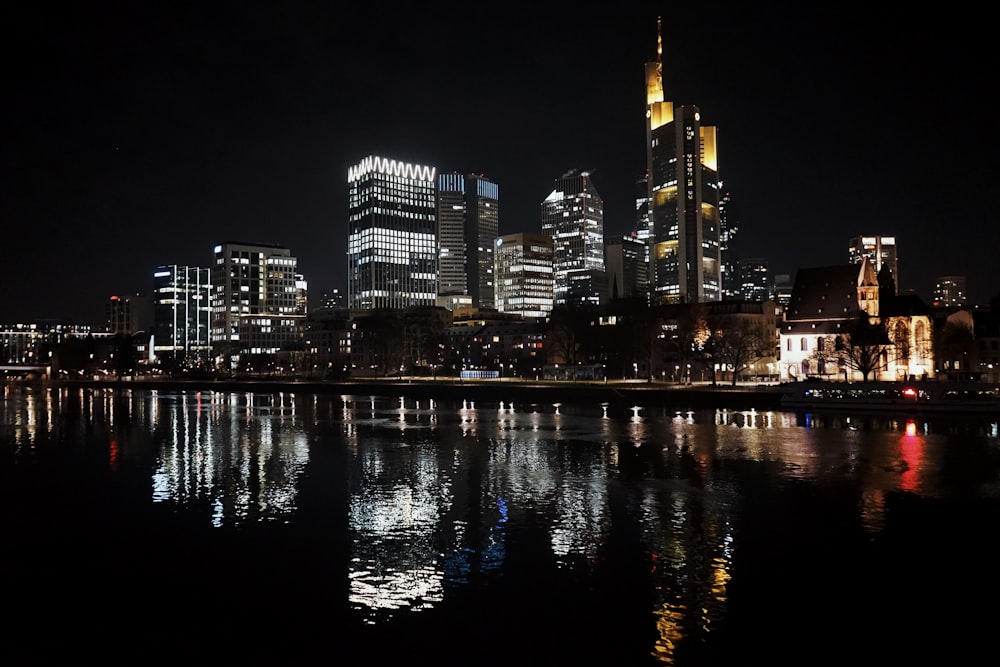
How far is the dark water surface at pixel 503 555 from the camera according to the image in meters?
14.9

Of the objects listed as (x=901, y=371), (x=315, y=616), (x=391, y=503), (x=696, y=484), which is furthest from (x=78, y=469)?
(x=901, y=371)

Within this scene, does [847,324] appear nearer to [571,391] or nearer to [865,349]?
[865,349]

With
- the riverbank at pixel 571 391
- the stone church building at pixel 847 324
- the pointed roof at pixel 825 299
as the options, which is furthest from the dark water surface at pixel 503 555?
the pointed roof at pixel 825 299

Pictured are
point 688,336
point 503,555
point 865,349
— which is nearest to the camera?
point 503,555

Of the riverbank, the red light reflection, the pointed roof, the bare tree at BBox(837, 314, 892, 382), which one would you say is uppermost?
the pointed roof

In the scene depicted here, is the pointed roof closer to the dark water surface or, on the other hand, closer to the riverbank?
the riverbank

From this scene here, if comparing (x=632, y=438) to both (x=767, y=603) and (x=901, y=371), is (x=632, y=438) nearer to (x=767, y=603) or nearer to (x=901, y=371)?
(x=767, y=603)

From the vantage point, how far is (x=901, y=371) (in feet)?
329

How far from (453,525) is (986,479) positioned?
76.9 ft

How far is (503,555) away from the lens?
66.5 ft

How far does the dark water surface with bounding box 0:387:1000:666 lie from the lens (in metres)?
14.9

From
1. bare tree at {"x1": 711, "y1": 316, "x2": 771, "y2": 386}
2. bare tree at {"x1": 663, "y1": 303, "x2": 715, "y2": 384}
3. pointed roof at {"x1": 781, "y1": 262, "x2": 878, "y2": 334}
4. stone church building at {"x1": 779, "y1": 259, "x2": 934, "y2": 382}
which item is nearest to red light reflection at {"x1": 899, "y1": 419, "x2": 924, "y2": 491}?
bare tree at {"x1": 711, "y1": 316, "x2": 771, "y2": 386}

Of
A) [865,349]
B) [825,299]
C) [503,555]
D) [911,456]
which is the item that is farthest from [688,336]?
[503,555]

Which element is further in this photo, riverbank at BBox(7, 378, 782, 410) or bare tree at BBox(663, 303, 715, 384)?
bare tree at BBox(663, 303, 715, 384)
